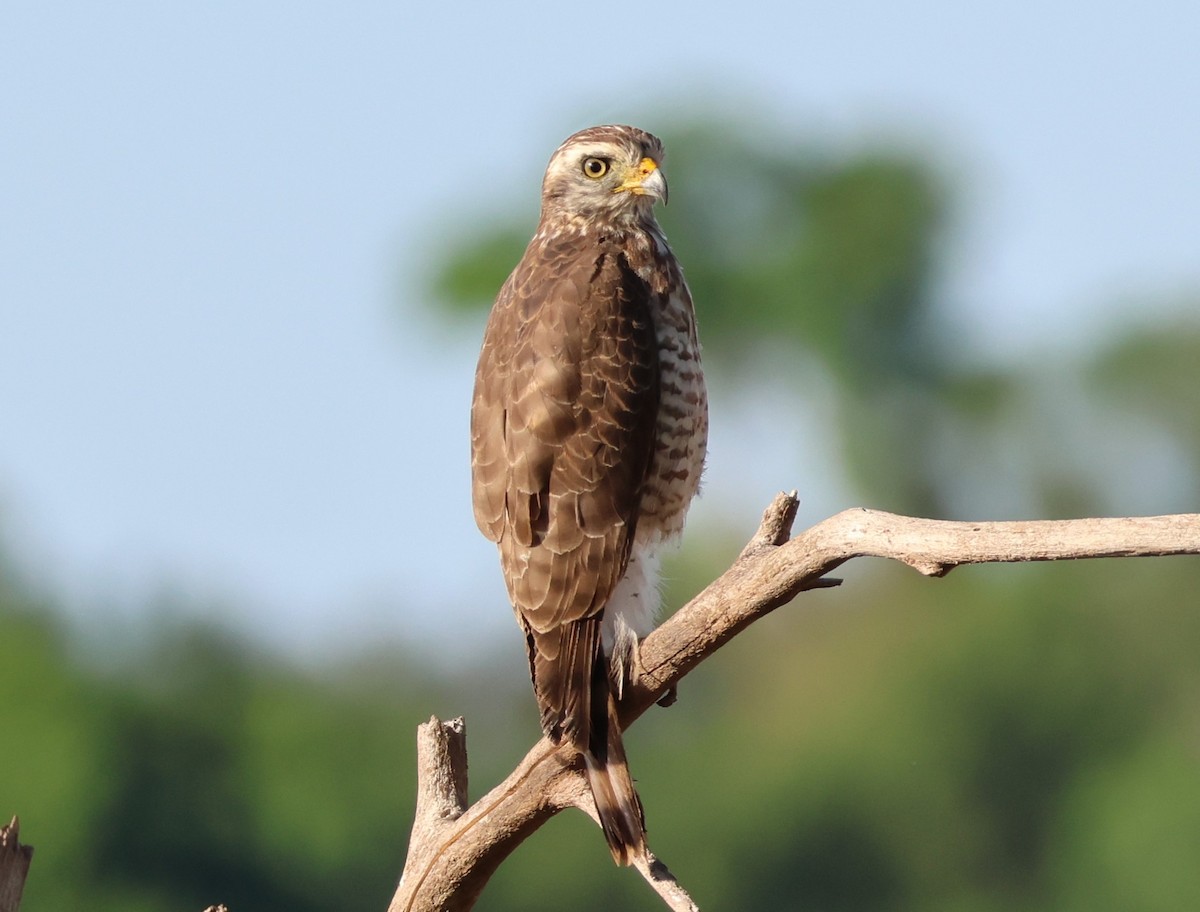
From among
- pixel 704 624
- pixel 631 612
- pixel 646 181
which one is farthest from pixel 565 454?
pixel 646 181

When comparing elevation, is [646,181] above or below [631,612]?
above

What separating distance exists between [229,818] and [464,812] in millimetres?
28570

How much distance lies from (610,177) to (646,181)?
14cm

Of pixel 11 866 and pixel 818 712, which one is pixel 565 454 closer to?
pixel 11 866

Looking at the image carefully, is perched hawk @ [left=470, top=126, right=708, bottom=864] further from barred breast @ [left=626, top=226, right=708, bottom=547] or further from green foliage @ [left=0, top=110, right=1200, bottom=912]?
green foliage @ [left=0, top=110, right=1200, bottom=912]

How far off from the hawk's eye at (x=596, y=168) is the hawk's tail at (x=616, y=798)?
2.29 meters

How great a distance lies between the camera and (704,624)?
6547 millimetres

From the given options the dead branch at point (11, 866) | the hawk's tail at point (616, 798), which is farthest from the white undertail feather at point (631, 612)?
the dead branch at point (11, 866)

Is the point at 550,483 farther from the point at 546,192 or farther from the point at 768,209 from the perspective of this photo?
the point at 768,209

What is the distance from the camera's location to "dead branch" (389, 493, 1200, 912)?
574 centimetres

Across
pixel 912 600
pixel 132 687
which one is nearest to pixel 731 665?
pixel 912 600

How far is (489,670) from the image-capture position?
137 ft

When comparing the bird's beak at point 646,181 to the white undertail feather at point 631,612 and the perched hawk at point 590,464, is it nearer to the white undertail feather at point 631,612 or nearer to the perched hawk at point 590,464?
the perched hawk at point 590,464

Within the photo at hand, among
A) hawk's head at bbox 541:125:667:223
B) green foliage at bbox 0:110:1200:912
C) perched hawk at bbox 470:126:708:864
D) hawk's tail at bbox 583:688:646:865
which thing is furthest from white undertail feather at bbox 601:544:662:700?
green foliage at bbox 0:110:1200:912
